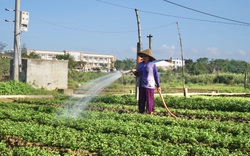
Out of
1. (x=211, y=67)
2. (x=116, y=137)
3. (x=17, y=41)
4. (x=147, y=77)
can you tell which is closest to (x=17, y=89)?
(x=17, y=41)

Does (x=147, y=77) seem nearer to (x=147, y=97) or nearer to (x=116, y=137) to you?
(x=147, y=97)

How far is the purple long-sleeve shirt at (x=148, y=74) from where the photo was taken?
1182 cm

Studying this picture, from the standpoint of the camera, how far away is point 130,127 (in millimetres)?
8883

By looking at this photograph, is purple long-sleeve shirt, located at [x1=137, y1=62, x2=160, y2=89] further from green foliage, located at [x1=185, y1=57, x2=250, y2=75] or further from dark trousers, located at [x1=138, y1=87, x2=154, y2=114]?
green foliage, located at [x1=185, y1=57, x2=250, y2=75]

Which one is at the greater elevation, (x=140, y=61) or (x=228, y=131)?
(x=140, y=61)

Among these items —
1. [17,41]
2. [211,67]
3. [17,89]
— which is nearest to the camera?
[17,89]

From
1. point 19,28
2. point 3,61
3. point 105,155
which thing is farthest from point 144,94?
point 3,61

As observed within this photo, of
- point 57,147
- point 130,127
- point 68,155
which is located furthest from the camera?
point 130,127

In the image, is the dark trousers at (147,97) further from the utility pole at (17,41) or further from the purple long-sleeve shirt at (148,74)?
the utility pole at (17,41)

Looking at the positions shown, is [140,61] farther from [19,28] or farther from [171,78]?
[171,78]

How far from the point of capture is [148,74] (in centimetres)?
1184

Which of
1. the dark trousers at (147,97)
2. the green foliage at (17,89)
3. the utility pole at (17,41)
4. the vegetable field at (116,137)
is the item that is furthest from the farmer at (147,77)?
the utility pole at (17,41)

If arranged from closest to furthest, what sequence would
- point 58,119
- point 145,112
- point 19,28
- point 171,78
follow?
point 58,119, point 145,112, point 19,28, point 171,78

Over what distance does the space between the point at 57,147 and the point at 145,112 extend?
5.40m
